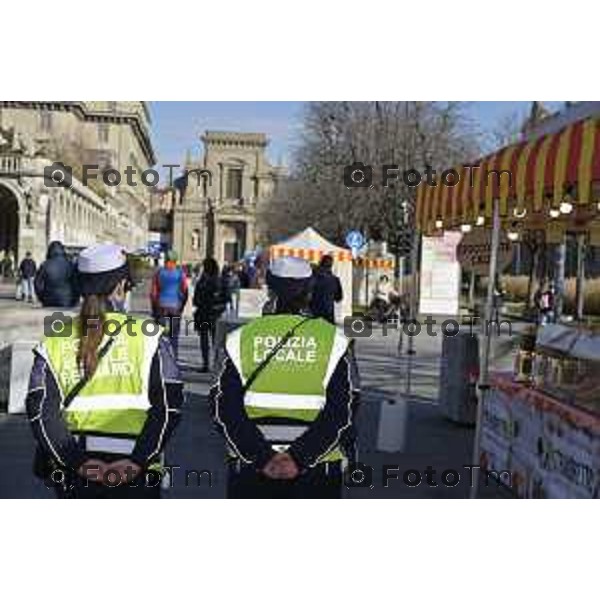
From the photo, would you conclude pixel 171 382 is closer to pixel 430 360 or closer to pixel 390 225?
pixel 430 360

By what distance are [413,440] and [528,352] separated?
1.78m

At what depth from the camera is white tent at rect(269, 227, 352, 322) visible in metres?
25.8

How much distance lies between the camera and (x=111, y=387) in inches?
141

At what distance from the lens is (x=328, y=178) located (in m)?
31.5

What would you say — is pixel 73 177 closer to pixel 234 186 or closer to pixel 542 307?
pixel 542 307

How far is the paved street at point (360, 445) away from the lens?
7309 mm

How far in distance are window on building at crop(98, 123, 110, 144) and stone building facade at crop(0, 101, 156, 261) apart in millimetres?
69

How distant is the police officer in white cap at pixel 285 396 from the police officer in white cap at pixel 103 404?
297 mm

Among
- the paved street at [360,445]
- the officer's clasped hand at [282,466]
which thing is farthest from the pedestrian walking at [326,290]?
the officer's clasped hand at [282,466]

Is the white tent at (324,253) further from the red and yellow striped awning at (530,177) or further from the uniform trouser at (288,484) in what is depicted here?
the uniform trouser at (288,484)

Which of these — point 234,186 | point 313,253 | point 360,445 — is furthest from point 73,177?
point 234,186

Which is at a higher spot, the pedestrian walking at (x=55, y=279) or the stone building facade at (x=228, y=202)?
the stone building facade at (x=228, y=202)

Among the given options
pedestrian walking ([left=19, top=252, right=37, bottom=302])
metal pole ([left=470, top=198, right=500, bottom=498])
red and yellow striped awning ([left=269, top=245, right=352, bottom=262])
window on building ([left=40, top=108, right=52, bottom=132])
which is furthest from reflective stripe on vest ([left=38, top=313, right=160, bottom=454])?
window on building ([left=40, top=108, right=52, bottom=132])

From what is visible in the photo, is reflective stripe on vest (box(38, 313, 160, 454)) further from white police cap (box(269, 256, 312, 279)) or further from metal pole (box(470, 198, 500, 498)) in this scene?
metal pole (box(470, 198, 500, 498))
